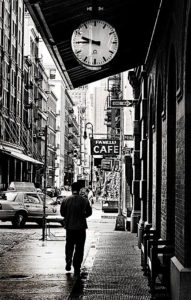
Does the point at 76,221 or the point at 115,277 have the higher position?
the point at 76,221

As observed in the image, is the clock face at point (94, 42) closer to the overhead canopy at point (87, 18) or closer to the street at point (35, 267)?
the overhead canopy at point (87, 18)

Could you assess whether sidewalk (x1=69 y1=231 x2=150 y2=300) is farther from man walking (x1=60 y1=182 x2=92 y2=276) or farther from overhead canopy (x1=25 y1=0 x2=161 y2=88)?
overhead canopy (x1=25 y1=0 x2=161 y2=88)

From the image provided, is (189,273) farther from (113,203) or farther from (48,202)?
(113,203)

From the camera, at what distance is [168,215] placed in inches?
477

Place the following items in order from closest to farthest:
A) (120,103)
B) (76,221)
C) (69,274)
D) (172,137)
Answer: (172,137) < (69,274) < (76,221) < (120,103)

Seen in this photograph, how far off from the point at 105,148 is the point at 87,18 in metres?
16.9

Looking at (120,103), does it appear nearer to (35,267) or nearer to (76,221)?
(35,267)

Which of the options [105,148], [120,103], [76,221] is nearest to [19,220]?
[105,148]

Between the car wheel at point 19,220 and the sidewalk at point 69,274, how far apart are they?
885 centimetres

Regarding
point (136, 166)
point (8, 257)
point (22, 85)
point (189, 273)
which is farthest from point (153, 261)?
point (22, 85)

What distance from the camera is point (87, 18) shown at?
13.5 meters

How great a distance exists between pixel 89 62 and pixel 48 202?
69.2 ft

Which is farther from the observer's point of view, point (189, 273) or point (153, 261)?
point (153, 261)

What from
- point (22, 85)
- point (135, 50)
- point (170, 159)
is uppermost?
point (22, 85)
